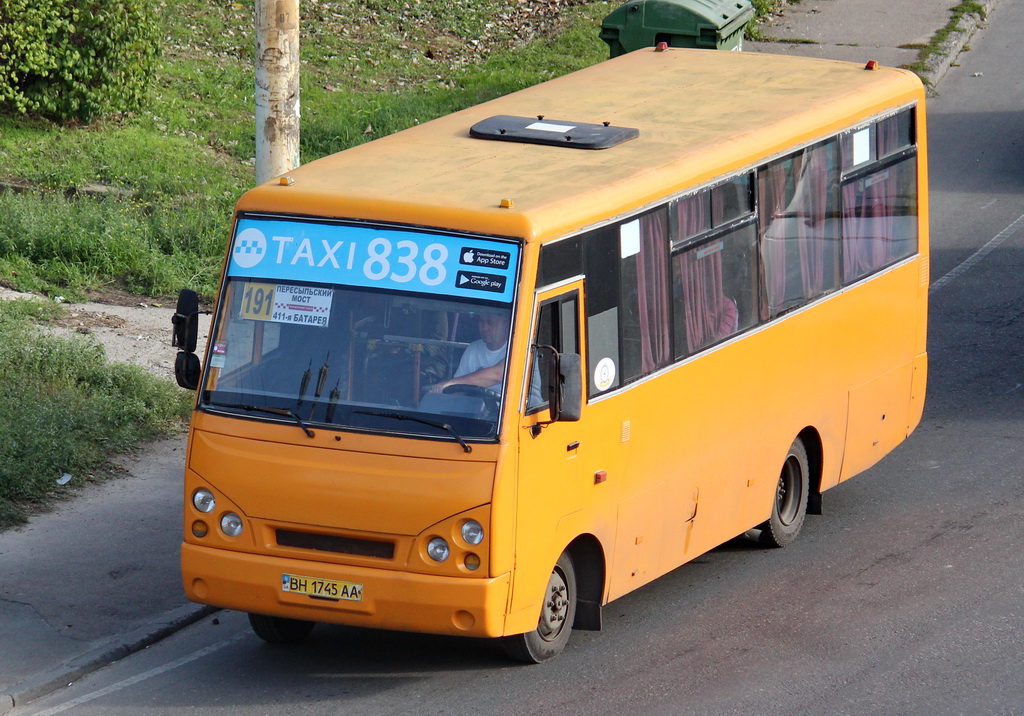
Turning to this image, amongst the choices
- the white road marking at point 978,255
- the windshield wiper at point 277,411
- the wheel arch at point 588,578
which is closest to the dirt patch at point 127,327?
the windshield wiper at point 277,411

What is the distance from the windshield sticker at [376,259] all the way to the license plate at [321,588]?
127 centimetres

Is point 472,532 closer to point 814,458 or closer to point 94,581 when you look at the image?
point 94,581

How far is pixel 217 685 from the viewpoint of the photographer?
7.85 m

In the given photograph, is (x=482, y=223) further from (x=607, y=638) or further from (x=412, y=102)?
(x=412, y=102)

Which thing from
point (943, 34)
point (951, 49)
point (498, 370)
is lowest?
point (951, 49)

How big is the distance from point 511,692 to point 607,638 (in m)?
0.98

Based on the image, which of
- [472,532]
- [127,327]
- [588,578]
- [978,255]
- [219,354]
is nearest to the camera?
[472,532]

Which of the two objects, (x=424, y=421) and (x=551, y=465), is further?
(x=551, y=465)

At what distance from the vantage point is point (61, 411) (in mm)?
11156

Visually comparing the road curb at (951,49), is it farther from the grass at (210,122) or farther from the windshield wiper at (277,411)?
the windshield wiper at (277,411)

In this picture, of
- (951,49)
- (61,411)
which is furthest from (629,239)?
(951,49)

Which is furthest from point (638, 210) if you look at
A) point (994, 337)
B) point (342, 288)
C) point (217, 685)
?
point (994, 337)

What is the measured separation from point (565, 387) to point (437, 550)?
0.98 m

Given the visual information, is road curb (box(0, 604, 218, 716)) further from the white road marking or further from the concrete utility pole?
the white road marking
